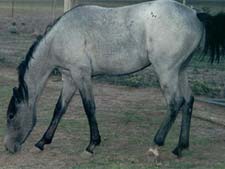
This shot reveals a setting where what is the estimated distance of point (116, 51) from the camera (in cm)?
709

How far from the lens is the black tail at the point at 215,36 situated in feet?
23.8

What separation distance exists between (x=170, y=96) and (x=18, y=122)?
1.70 metres

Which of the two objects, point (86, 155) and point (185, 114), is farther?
point (185, 114)

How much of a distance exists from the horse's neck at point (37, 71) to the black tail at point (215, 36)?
1.82 meters

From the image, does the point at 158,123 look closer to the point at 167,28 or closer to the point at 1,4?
the point at 167,28

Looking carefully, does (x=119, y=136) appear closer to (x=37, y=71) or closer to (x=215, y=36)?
(x=37, y=71)

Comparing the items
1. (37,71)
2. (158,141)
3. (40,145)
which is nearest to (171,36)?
(158,141)

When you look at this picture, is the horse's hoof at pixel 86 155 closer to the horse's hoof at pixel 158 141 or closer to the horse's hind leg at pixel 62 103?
the horse's hind leg at pixel 62 103

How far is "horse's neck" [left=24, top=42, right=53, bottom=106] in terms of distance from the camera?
23.6 feet

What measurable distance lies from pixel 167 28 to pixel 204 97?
3.83 meters

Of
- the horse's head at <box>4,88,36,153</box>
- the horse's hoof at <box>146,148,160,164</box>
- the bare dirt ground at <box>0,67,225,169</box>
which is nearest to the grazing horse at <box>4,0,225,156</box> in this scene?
the horse's head at <box>4,88,36,153</box>

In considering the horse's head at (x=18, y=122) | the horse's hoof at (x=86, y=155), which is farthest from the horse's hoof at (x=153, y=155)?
the horse's head at (x=18, y=122)

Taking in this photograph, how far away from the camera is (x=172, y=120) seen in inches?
273

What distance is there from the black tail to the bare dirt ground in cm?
110
